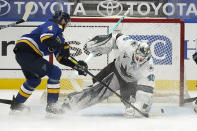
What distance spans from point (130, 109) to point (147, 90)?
190 millimetres

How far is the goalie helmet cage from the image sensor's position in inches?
163

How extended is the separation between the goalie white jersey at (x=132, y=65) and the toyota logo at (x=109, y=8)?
183cm

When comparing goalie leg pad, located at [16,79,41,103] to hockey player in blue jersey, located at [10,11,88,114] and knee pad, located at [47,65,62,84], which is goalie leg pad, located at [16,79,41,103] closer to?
hockey player in blue jersey, located at [10,11,88,114]

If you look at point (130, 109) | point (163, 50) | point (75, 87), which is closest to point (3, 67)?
point (75, 87)

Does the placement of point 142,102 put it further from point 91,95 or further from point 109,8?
point 109,8

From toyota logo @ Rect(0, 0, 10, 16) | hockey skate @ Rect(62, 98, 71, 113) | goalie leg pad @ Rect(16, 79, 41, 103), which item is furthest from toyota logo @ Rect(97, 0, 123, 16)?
goalie leg pad @ Rect(16, 79, 41, 103)

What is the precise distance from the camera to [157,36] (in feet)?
13.9

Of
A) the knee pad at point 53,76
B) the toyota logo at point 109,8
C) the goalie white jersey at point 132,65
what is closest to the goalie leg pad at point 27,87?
the knee pad at point 53,76

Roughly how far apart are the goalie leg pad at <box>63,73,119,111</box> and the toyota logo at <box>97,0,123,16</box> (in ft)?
5.87

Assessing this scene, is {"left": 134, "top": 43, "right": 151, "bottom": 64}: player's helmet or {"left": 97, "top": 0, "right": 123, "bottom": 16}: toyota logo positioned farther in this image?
{"left": 97, "top": 0, "right": 123, "bottom": 16}: toyota logo

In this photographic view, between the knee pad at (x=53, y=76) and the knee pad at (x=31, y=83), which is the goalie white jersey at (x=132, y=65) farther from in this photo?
the knee pad at (x=31, y=83)

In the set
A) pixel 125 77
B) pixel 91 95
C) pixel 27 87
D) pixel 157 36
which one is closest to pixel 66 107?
pixel 91 95

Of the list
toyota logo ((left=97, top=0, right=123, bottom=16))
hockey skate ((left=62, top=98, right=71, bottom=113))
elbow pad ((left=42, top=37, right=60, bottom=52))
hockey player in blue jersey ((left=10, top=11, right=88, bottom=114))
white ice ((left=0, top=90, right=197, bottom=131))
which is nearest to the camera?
white ice ((left=0, top=90, right=197, bottom=131))

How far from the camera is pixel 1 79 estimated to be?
5.23 metres
